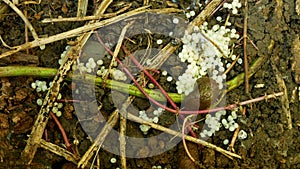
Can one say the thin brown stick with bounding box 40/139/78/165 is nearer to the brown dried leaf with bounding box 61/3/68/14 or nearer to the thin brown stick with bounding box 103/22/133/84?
the thin brown stick with bounding box 103/22/133/84

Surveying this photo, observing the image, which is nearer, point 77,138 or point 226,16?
point 77,138

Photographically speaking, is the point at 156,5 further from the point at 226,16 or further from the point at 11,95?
the point at 11,95

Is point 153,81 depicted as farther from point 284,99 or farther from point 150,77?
point 284,99

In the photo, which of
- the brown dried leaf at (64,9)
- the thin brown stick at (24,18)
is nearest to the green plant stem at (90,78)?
the thin brown stick at (24,18)

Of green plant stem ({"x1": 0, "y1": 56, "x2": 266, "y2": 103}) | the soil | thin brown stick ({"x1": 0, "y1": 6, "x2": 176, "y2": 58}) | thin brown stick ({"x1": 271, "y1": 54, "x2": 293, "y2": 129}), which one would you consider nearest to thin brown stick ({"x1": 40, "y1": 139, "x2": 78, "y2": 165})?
the soil

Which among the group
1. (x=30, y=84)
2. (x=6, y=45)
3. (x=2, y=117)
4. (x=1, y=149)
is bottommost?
(x=1, y=149)

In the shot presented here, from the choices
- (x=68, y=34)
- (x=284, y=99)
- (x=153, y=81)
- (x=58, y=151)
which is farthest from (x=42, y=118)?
(x=284, y=99)

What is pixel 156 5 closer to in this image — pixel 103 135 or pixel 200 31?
pixel 200 31

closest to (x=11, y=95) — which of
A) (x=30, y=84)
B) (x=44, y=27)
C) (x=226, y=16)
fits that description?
(x=30, y=84)

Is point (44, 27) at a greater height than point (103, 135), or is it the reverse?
point (44, 27)

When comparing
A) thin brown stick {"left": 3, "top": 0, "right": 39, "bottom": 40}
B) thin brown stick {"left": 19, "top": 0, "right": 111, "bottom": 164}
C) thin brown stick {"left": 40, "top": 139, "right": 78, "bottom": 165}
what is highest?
thin brown stick {"left": 3, "top": 0, "right": 39, "bottom": 40}
